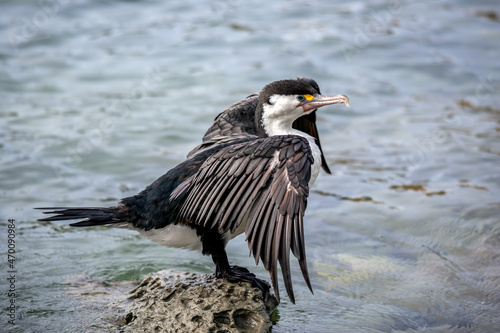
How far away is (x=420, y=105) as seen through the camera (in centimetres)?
998

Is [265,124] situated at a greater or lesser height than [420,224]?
greater

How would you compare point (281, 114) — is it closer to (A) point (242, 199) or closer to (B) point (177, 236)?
(A) point (242, 199)

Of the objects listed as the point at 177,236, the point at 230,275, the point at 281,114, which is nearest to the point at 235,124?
the point at 281,114

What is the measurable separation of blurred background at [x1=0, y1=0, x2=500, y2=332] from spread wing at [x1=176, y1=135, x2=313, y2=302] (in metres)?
1.13

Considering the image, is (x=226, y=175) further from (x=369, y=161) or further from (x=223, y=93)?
(x=223, y=93)

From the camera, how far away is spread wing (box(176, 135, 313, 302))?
381 cm

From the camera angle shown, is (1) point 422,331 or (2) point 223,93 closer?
(1) point 422,331

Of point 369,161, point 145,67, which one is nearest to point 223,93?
point 145,67

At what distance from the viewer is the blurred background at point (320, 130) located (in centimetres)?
557

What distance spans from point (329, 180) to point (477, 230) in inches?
76.2

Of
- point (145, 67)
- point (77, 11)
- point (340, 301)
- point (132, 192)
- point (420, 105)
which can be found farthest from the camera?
point (77, 11)

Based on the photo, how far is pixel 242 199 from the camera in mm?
4152

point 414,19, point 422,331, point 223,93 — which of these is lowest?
point 422,331

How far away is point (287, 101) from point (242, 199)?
1.15m
